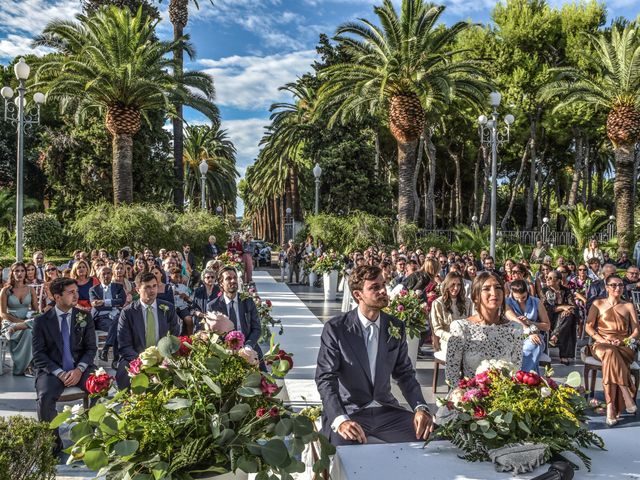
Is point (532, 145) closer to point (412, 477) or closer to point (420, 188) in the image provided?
point (420, 188)

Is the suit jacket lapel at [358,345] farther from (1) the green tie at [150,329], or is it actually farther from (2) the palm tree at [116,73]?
(2) the palm tree at [116,73]

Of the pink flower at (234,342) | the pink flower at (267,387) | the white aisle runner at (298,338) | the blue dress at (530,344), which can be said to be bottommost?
the white aisle runner at (298,338)

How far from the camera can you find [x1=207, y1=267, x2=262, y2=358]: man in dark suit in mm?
6605

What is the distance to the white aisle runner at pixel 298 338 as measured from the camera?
7707mm

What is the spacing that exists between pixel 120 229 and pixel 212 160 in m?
34.2

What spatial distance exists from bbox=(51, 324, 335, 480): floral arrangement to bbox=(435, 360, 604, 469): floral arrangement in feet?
2.24

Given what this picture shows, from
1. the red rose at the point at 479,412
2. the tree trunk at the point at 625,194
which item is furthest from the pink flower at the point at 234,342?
the tree trunk at the point at 625,194

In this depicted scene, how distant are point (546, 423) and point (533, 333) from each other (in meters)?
4.30

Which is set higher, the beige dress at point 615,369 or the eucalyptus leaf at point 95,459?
the eucalyptus leaf at point 95,459

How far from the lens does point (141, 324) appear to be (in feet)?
19.5

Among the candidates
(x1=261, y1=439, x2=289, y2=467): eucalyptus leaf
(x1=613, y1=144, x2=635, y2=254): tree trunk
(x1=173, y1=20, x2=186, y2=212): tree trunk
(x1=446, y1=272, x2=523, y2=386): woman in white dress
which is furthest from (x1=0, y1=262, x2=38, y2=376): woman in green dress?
(x1=613, y1=144, x2=635, y2=254): tree trunk

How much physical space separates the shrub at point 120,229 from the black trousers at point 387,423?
18.6 metres

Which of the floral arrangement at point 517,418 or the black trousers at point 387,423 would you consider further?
the black trousers at point 387,423

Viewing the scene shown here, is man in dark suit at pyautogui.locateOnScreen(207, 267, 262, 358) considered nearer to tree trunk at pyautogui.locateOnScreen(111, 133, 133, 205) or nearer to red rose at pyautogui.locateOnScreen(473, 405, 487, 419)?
red rose at pyautogui.locateOnScreen(473, 405, 487, 419)
